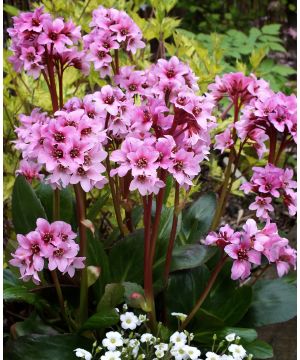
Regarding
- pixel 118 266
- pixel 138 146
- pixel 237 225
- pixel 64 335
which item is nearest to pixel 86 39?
pixel 138 146

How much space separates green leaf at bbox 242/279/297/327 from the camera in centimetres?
179

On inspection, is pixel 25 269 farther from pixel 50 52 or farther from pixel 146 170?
pixel 50 52

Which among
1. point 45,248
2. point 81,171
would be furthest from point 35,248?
point 81,171

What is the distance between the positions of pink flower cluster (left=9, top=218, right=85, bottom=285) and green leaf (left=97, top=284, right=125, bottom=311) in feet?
0.54

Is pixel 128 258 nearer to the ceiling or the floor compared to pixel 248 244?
nearer to the floor

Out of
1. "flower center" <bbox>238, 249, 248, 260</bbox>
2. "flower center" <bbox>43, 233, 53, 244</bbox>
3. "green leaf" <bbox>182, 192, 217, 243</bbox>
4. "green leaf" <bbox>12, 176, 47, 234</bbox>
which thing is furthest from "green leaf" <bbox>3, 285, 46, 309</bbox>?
"flower center" <bbox>238, 249, 248, 260</bbox>

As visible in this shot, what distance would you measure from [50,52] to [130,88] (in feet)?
0.81

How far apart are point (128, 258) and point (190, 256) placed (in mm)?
194

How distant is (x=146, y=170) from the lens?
4.45 feet

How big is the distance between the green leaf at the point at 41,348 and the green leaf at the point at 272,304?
53 centimetres

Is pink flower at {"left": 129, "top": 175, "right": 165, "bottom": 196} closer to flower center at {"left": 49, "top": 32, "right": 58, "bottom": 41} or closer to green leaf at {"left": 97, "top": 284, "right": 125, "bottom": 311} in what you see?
green leaf at {"left": 97, "top": 284, "right": 125, "bottom": 311}

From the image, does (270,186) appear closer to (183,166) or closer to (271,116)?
(271,116)

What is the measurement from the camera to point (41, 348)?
5.44 feet

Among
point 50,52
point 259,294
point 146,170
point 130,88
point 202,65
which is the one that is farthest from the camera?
point 202,65
